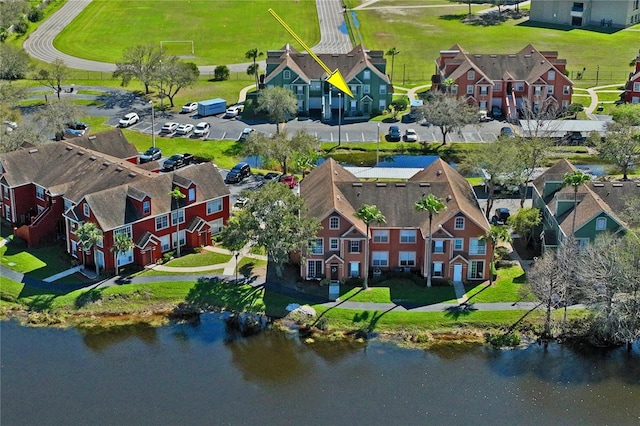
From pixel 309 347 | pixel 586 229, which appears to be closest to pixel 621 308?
pixel 586 229

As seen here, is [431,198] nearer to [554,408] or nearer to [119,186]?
[554,408]

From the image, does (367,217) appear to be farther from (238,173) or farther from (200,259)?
(238,173)

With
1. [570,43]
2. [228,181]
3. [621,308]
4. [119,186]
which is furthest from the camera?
[570,43]

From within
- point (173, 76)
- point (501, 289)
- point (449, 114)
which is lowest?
point (501, 289)

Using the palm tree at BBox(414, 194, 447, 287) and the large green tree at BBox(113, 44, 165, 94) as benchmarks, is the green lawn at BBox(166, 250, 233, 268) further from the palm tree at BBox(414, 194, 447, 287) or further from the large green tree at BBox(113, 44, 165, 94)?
the large green tree at BBox(113, 44, 165, 94)

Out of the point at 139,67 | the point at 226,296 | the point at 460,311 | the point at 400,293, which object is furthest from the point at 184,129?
the point at 460,311

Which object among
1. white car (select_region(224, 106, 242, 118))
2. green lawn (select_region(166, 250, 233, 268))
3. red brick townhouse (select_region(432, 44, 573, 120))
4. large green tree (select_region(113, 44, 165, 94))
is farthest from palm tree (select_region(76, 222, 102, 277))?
red brick townhouse (select_region(432, 44, 573, 120))

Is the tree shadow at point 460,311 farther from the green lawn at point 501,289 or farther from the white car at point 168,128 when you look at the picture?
the white car at point 168,128

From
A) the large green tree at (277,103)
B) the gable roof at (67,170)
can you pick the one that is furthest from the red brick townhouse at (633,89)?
the gable roof at (67,170)
